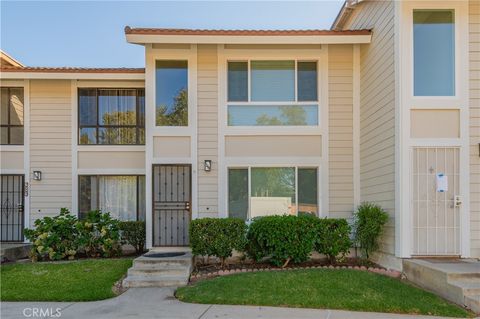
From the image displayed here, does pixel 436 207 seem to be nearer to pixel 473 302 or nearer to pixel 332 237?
pixel 332 237

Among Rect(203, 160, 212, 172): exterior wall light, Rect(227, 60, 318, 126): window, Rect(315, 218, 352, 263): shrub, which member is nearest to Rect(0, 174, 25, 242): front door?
Rect(203, 160, 212, 172): exterior wall light

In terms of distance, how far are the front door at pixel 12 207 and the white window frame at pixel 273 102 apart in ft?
19.2

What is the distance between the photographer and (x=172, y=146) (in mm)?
9883

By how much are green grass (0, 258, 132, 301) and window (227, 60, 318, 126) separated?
13.9ft

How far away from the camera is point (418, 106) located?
7.89m

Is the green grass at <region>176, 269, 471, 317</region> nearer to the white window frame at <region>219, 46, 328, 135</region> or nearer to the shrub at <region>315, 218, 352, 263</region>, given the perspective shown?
the shrub at <region>315, 218, 352, 263</region>

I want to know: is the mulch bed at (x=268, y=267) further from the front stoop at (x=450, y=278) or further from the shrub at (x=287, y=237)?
the front stoop at (x=450, y=278)

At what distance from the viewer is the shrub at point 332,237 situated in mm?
8570

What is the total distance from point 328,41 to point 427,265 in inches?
204

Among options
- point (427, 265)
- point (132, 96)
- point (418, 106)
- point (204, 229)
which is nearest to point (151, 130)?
point (132, 96)

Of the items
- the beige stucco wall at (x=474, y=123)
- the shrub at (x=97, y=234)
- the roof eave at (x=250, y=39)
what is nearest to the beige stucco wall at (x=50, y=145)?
the shrub at (x=97, y=234)

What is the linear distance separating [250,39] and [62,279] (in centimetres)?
634

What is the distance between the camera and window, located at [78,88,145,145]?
1123cm

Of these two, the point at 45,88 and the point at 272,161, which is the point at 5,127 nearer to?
the point at 45,88
